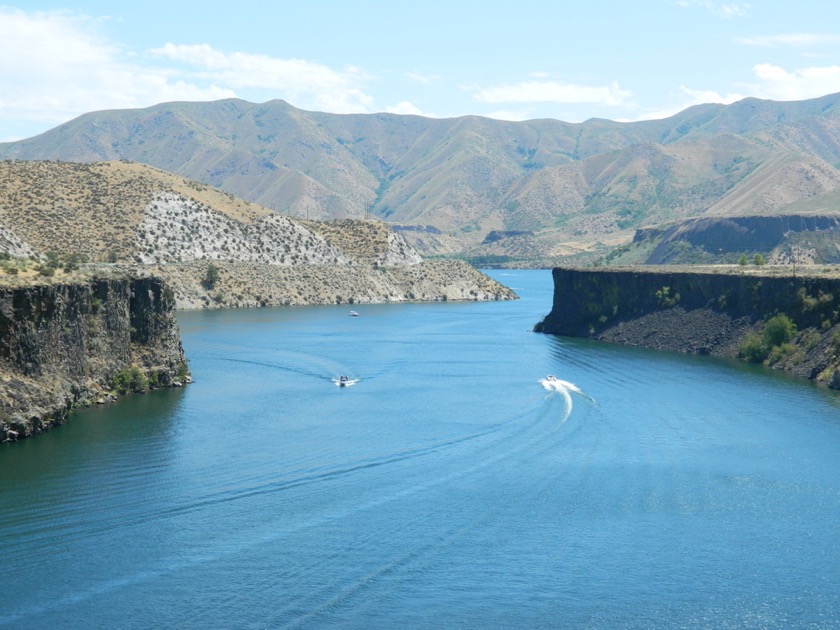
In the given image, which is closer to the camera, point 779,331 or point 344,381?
point 344,381

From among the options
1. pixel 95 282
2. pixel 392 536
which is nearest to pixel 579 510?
pixel 392 536

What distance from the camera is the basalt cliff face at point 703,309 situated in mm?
90625

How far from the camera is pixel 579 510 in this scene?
153 feet

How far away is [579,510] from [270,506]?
44.4 feet

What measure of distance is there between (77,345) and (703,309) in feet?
217

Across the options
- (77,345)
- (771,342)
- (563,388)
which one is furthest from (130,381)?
(771,342)

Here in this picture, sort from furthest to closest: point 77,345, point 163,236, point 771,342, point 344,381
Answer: point 163,236
point 771,342
point 344,381
point 77,345

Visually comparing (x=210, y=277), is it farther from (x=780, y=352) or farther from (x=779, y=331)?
(x=780, y=352)

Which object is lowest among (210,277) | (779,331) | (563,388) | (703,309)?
(563,388)

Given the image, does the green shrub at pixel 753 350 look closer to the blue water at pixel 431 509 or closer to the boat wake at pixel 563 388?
the blue water at pixel 431 509

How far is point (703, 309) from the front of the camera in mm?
109062

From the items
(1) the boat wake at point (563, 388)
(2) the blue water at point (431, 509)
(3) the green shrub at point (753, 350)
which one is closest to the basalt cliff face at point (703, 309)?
(3) the green shrub at point (753, 350)

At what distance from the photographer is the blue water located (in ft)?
117

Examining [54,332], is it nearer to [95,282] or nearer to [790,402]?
[95,282]
